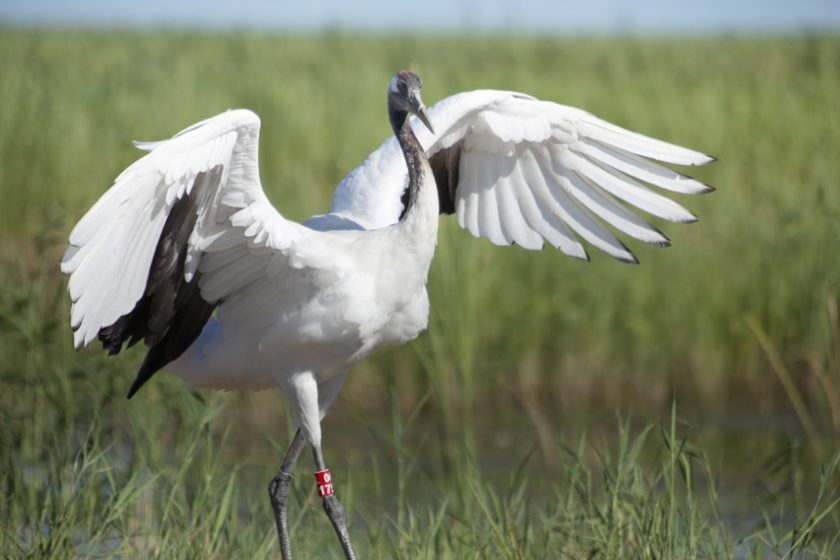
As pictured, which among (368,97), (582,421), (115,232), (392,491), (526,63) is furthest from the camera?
(526,63)

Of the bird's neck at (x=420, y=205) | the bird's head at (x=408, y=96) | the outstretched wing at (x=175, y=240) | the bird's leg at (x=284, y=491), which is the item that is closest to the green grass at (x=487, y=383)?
the bird's leg at (x=284, y=491)

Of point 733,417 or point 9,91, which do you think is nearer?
point 733,417

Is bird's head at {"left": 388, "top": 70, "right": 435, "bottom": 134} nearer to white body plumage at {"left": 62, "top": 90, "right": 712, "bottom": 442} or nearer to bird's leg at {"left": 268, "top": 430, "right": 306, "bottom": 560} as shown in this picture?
white body plumage at {"left": 62, "top": 90, "right": 712, "bottom": 442}

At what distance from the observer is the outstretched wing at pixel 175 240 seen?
2.99m

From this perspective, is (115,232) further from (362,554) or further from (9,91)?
(9,91)

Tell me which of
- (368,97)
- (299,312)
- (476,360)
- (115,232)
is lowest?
(476,360)

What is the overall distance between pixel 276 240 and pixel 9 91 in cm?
509

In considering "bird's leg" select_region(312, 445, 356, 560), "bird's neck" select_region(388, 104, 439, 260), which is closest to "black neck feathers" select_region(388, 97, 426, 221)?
"bird's neck" select_region(388, 104, 439, 260)

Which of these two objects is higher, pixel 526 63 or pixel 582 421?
pixel 526 63

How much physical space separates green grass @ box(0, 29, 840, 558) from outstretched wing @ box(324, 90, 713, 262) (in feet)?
1.82

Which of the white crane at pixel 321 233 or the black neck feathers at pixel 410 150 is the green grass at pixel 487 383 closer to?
the white crane at pixel 321 233

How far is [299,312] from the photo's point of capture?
3.49m

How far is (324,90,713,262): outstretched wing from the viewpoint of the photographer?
3789mm

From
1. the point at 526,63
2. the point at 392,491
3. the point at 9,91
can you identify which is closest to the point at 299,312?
the point at 392,491
